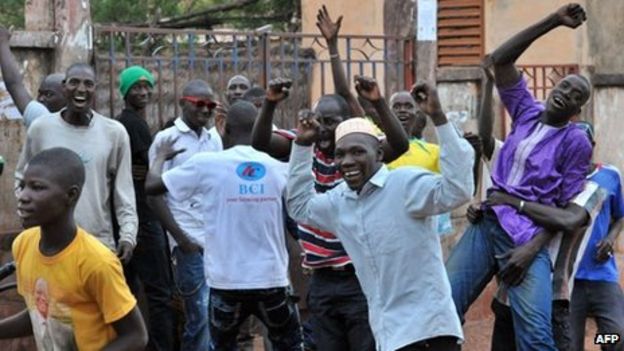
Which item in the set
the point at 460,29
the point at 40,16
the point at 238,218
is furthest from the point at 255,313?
the point at 460,29

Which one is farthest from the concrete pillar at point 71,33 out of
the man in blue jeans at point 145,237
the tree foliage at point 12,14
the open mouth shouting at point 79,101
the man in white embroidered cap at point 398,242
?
the tree foliage at point 12,14

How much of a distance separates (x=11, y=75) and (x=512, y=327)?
9.89ft

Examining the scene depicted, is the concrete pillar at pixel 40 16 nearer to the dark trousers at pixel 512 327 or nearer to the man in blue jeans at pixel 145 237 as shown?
the man in blue jeans at pixel 145 237

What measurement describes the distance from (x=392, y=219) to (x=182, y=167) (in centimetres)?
191

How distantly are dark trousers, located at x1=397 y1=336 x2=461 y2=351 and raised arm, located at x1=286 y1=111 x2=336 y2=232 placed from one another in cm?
65

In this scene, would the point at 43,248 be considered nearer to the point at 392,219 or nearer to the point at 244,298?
the point at 392,219

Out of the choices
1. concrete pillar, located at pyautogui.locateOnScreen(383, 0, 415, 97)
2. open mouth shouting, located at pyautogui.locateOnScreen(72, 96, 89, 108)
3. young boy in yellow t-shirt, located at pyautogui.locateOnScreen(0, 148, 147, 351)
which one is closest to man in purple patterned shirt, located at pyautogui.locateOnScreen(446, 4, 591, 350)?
open mouth shouting, located at pyautogui.locateOnScreen(72, 96, 89, 108)

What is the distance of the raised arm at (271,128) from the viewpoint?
6196 mm

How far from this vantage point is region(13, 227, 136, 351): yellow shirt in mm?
4664

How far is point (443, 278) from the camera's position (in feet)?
18.6

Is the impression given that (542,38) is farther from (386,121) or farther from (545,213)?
(386,121)

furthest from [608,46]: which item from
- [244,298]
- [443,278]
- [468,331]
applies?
[443,278]

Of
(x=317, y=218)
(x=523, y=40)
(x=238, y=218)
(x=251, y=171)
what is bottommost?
(x=238, y=218)

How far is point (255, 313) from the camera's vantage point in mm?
7379
